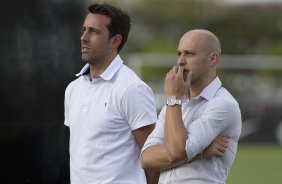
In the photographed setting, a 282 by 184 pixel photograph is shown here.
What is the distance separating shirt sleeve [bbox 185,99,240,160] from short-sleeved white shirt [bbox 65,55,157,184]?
0.52 metres

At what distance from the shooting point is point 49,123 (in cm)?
625

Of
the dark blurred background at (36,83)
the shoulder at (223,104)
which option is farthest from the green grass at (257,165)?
the shoulder at (223,104)

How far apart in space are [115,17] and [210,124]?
1040 millimetres

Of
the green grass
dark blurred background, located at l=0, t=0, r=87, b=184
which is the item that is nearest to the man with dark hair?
dark blurred background, located at l=0, t=0, r=87, b=184

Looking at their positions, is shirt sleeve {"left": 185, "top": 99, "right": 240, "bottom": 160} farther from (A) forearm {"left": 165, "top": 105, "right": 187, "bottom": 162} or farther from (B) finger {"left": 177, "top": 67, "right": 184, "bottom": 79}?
(B) finger {"left": 177, "top": 67, "right": 184, "bottom": 79}

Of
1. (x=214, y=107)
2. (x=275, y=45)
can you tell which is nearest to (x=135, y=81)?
(x=214, y=107)

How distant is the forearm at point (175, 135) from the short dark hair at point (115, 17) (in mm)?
872

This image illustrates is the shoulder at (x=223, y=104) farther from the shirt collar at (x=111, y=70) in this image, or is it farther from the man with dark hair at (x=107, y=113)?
the shirt collar at (x=111, y=70)

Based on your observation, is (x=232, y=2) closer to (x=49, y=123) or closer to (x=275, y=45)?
(x=275, y=45)

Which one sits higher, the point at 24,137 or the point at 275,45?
the point at 24,137

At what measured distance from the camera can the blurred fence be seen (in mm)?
23266

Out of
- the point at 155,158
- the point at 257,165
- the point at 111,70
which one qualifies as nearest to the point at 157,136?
the point at 155,158

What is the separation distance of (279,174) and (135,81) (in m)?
12.6

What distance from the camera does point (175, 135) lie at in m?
4.58
